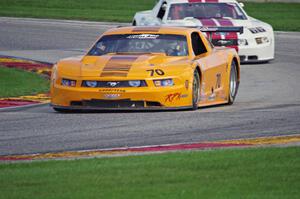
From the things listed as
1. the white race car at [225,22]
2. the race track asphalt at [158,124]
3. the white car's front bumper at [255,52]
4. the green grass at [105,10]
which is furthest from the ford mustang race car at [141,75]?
the green grass at [105,10]

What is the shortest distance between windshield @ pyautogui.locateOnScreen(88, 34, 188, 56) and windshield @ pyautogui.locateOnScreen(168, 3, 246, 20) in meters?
8.26

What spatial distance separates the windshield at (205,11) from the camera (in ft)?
81.1

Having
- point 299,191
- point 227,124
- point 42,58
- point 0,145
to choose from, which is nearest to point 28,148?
point 0,145

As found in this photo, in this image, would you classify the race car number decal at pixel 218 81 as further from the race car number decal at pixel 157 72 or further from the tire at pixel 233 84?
the race car number decal at pixel 157 72

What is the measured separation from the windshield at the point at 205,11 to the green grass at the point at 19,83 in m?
4.41

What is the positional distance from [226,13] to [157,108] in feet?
33.9

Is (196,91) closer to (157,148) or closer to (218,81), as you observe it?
(218,81)

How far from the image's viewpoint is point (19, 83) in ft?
64.9

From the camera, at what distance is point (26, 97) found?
17.5 meters

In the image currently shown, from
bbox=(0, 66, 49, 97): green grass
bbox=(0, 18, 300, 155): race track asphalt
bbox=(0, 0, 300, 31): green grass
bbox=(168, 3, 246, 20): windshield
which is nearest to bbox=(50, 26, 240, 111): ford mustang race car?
bbox=(0, 18, 300, 155): race track asphalt

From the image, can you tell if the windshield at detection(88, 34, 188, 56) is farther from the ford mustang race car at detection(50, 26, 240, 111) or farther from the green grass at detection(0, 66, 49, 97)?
the green grass at detection(0, 66, 49, 97)

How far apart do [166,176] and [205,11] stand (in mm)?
A: 15463

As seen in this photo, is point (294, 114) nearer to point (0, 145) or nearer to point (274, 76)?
point (0, 145)

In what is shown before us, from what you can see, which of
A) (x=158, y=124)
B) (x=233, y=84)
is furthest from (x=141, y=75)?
(x=233, y=84)
